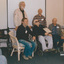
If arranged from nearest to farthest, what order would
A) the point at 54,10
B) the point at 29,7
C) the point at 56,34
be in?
1. the point at 56,34
2. the point at 29,7
3. the point at 54,10

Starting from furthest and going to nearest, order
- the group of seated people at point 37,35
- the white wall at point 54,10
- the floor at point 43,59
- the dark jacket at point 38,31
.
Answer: the white wall at point 54,10 → the dark jacket at point 38,31 → the group of seated people at point 37,35 → the floor at point 43,59

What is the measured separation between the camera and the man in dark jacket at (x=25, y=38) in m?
5.07

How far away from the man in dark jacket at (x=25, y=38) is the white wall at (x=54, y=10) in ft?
6.14

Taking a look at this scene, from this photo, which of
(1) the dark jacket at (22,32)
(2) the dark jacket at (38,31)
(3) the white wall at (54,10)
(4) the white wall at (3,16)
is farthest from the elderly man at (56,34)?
(4) the white wall at (3,16)

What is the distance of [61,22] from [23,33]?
2509 millimetres

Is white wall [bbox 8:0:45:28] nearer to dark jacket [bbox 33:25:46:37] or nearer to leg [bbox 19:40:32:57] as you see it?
dark jacket [bbox 33:25:46:37]

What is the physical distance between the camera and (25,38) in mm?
5293

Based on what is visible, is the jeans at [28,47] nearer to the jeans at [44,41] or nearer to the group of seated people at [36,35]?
the group of seated people at [36,35]

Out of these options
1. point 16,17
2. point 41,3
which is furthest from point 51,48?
point 41,3

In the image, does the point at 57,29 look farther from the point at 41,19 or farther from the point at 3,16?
the point at 3,16

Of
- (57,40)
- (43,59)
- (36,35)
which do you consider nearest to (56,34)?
(57,40)

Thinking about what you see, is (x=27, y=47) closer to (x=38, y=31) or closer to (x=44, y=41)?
(x=44, y=41)

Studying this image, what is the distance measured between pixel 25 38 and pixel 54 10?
2.34 metres

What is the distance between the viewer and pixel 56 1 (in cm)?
702
